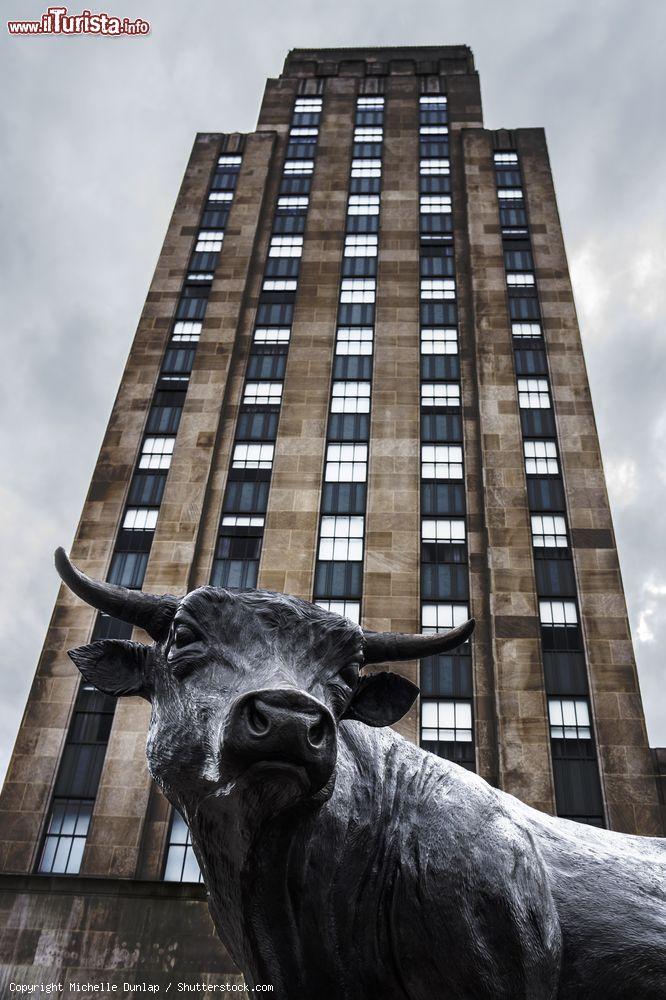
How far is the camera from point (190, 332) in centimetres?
4225

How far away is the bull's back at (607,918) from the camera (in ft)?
14.8

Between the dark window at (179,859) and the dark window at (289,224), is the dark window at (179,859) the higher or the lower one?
the lower one

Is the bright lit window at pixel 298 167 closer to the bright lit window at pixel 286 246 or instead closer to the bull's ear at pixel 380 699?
the bright lit window at pixel 286 246

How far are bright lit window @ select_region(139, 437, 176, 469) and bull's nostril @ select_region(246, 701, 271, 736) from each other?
3396 centimetres

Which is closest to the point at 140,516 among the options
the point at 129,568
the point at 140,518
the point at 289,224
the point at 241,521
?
the point at 140,518

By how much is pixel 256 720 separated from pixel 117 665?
5.88ft

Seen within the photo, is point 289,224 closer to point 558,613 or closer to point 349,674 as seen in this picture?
point 558,613

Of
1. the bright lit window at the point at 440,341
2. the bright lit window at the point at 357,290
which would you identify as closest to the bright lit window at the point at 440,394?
the bright lit window at the point at 440,341

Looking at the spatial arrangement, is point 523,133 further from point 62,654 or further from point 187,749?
point 187,749

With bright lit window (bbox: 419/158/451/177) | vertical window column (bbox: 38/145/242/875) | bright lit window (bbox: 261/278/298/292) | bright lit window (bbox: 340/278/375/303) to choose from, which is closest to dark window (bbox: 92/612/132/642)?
vertical window column (bbox: 38/145/242/875)

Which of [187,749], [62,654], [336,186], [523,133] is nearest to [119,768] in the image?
[62,654]

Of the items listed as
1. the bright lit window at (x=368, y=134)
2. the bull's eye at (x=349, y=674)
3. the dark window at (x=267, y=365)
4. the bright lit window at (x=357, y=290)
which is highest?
the bright lit window at (x=368, y=134)

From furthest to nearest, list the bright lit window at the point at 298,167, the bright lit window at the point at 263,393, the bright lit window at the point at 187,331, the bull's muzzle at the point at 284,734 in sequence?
the bright lit window at the point at 298,167, the bright lit window at the point at 187,331, the bright lit window at the point at 263,393, the bull's muzzle at the point at 284,734

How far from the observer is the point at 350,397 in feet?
128
